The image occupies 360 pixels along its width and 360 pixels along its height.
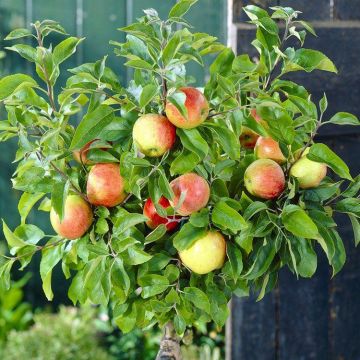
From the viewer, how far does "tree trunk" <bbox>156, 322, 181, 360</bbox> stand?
4.01ft

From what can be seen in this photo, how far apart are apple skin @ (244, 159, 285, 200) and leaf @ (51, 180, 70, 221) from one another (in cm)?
24

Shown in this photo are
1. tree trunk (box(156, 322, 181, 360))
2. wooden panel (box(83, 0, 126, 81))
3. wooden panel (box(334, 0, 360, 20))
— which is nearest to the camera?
tree trunk (box(156, 322, 181, 360))

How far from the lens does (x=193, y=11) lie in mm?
2656

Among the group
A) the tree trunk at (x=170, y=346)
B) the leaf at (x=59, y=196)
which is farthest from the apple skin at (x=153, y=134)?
the tree trunk at (x=170, y=346)

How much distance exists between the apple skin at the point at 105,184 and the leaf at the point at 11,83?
0.14 m

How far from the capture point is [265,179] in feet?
3.45

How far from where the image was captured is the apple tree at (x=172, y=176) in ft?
3.30

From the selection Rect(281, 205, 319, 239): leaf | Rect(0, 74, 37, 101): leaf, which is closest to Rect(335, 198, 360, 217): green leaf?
Rect(281, 205, 319, 239): leaf

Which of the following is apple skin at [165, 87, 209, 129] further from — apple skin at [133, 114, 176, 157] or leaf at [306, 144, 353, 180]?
leaf at [306, 144, 353, 180]

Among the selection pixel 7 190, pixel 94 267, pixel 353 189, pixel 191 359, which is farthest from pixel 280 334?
pixel 7 190

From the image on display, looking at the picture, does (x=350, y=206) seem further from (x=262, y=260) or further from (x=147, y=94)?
Answer: (x=147, y=94)

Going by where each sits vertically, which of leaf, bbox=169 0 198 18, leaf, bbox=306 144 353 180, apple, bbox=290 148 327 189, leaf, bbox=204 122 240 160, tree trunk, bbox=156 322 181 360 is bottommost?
tree trunk, bbox=156 322 181 360

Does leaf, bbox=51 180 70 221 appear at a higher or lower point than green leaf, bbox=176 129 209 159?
lower

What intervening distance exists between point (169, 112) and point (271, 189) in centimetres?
18
